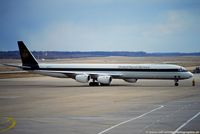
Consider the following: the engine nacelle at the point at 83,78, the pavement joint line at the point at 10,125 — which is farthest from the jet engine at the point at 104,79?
the pavement joint line at the point at 10,125

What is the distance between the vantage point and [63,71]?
6656 cm

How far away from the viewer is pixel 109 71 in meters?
65.8

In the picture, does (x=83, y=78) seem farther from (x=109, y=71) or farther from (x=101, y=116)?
(x=101, y=116)

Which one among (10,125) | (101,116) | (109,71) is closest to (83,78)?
(109,71)

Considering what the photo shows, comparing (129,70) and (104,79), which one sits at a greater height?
(129,70)

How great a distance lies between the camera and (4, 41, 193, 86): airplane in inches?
2482

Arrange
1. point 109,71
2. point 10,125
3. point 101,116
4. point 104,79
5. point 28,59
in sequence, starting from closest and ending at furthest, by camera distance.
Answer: point 10,125 → point 101,116 → point 104,79 → point 109,71 → point 28,59

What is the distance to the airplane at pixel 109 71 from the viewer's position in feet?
207

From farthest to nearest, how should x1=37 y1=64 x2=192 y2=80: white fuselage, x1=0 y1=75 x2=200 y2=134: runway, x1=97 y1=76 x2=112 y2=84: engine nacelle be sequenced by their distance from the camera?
x1=97 y1=76 x2=112 y2=84: engine nacelle < x1=37 y1=64 x2=192 y2=80: white fuselage < x1=0 y1=75 x2=200 y2=134: runway

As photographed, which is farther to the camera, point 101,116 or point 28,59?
point 28,59

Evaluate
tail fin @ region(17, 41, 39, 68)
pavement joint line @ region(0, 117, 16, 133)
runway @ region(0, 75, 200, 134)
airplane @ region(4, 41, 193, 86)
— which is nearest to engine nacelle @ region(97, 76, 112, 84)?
airplane @ region(4, 41, 193, 86)

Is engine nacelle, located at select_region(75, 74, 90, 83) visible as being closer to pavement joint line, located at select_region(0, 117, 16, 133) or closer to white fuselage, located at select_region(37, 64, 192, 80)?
white fuselage, located at select_region(37, 64, 192, 80)

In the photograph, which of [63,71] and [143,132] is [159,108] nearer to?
[143,132]

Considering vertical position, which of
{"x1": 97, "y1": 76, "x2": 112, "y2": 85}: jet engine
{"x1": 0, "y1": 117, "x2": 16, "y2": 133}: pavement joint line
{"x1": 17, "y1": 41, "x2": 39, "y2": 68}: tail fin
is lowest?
{"x1": 97, "y1": 76, "x2": 112, "y2": 85}: jet engine
